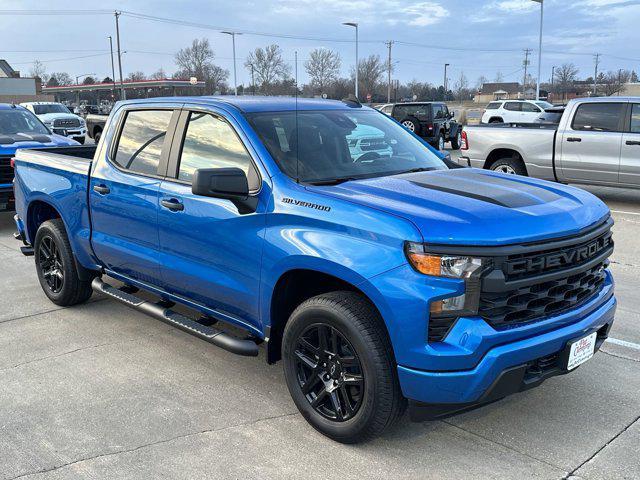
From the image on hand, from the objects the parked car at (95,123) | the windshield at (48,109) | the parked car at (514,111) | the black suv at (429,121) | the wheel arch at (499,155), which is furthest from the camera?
the parked car at (514,111)

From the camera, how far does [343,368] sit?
3291mm

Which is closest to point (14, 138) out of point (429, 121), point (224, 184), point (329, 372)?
point (224, 184)

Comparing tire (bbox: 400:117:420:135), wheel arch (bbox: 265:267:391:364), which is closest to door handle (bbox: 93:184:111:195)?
wheel arch (bbox: 265:267:391:364)

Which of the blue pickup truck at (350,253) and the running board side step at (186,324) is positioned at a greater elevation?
the blue pickup truck at (350,253)

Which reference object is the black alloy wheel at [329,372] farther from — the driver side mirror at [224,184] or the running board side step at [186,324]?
the driver side mirror at [224,184]

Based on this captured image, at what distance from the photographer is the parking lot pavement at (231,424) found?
10.4ft

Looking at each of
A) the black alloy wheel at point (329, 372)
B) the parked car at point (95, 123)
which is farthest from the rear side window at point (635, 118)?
the parked car at point (95, 123)

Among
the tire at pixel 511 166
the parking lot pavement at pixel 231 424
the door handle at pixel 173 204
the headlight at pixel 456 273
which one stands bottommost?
the parking lot pavement at pixel 231 424

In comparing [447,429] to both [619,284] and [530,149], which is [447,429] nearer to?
[619,284]

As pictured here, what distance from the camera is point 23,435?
352cm

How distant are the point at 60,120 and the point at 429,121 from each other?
15.0 metres

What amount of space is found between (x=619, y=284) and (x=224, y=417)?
4.47 metres

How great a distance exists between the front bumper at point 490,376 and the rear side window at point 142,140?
8.08 feet

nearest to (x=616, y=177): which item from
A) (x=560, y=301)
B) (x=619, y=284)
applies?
(x=619, y=284)
